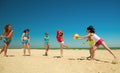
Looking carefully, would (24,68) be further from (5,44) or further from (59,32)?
(59,32)

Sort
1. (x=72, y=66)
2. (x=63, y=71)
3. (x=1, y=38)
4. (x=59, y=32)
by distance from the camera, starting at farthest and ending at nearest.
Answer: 1. (x=59, y=32)
2. (x=1, y=38)
3. (x=72, y=66)
4. (x=63, y=71)

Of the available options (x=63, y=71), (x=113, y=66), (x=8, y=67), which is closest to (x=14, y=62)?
(x=8, y=67)

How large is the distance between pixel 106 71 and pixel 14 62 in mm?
4487

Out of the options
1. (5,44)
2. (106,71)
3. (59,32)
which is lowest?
(106,71)

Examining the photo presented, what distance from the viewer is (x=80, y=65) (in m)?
9.43

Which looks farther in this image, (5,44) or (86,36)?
(5,44)

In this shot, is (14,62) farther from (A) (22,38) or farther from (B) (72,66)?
(A) (22,38)

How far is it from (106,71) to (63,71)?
203 cm

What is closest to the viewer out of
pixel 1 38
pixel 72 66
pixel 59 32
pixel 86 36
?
pixel 72 66

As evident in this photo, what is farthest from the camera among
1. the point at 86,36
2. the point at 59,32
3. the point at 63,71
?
the point at 59,32

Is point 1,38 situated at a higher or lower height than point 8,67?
higher

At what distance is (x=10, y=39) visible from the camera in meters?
12.5

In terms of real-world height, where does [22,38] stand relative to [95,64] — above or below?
above

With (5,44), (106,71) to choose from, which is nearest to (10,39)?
(5,44)
